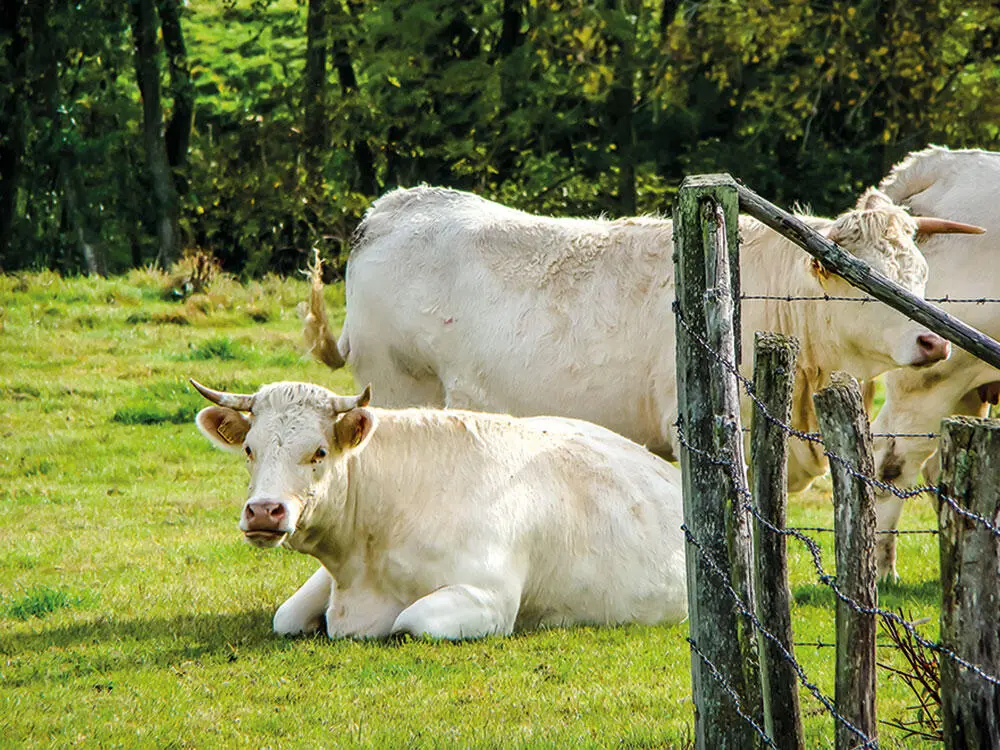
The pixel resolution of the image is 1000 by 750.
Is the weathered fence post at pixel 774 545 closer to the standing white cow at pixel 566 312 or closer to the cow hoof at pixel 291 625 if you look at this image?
the cow hoof at pixel 291 625

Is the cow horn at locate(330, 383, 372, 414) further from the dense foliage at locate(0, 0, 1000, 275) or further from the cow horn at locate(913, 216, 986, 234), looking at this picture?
the dense foliage at locate(0, 0, 1000, 275)

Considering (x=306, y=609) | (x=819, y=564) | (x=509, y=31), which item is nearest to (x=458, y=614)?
(x=306, y=609)

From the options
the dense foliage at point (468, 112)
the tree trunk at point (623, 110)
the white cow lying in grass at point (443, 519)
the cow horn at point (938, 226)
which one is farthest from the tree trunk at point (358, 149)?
the white cow lying in grass at point (443, 519)

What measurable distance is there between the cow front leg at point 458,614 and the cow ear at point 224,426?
1.15 metres

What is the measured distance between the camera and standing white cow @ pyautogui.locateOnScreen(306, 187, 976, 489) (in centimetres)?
819

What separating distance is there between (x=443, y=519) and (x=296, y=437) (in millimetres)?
827

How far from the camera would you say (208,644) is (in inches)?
263

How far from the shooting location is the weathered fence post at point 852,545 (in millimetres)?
3621

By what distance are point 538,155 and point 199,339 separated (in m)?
13.2

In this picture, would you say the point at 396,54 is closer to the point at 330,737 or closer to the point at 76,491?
the point at 76,491

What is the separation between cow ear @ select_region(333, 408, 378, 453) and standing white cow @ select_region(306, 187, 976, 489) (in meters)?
2.27

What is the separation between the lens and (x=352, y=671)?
6203mm

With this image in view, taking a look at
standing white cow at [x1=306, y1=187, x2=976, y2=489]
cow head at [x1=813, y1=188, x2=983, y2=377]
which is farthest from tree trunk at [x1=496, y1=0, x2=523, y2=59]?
cow head at [x1=813, y1=188, x2=983, y2=377]

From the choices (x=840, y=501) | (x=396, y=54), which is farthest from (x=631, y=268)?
(x=396, y=54)
